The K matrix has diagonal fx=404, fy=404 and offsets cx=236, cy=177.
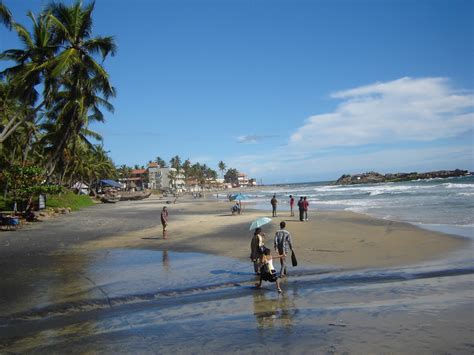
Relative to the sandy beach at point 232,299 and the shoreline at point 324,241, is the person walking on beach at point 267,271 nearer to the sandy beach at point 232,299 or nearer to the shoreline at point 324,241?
the sandy beach at point 232,299

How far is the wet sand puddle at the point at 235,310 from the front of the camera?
5770 millimetres

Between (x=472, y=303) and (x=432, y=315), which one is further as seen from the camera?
(x=472, y=303)

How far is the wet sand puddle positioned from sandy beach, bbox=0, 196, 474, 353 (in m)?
0.02

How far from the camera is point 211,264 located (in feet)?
38.5

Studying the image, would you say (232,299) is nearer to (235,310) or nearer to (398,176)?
(235,310)

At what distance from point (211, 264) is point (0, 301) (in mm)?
5366

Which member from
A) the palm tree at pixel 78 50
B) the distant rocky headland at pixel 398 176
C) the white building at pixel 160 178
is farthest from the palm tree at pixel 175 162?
the palm tree at pixel 78 50

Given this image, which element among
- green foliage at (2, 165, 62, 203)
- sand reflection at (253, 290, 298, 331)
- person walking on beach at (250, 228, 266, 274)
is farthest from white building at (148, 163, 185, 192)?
sand reflection at (253, 290, 298, 331)

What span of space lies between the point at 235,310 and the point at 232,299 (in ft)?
2.48

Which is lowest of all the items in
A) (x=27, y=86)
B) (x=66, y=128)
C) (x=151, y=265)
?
(x=151, y=265)

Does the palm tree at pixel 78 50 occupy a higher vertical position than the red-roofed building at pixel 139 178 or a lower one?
higher

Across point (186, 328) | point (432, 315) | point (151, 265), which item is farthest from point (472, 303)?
point (151, 265)

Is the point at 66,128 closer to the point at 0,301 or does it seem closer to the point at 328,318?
the point at 0,301

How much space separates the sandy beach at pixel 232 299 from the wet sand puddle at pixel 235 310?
24 millimetres
